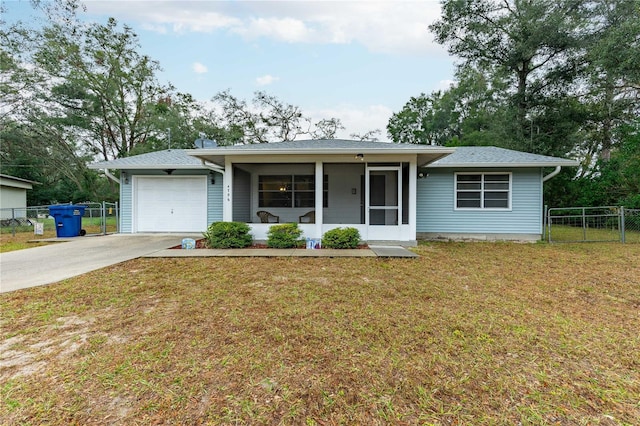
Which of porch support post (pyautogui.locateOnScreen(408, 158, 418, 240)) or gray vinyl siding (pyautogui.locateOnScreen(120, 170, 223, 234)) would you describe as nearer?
porch support post (pyautogui.locateOnScreen(408, 158, 418, 240))

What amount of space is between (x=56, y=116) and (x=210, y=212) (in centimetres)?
1670

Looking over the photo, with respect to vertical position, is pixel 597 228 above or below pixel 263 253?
above

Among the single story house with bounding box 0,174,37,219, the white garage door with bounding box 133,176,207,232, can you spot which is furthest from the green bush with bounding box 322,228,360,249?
the single story house with bounding box 0,174,37,219

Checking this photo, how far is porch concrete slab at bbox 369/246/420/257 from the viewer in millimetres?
6451

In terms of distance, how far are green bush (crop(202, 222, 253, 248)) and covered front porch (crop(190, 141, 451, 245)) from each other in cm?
45

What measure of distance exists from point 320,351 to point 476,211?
852 cm

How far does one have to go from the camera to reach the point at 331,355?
244 cm

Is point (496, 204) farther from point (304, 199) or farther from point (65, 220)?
point (65, 220)

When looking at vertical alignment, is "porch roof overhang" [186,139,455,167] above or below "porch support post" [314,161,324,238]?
above

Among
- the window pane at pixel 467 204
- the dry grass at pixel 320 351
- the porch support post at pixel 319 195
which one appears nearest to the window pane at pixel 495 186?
the window pane at pixel 467 204

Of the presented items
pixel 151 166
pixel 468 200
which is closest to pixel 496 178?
pixel 468 200

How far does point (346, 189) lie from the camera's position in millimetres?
10422

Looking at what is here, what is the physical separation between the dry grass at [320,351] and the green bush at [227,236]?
271 centimetres

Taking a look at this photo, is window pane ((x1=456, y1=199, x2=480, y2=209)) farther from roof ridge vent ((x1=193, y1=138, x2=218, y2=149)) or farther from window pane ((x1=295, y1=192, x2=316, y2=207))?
roof ridge vent ((x1=193, y1=138, x2=218, y2=149))
